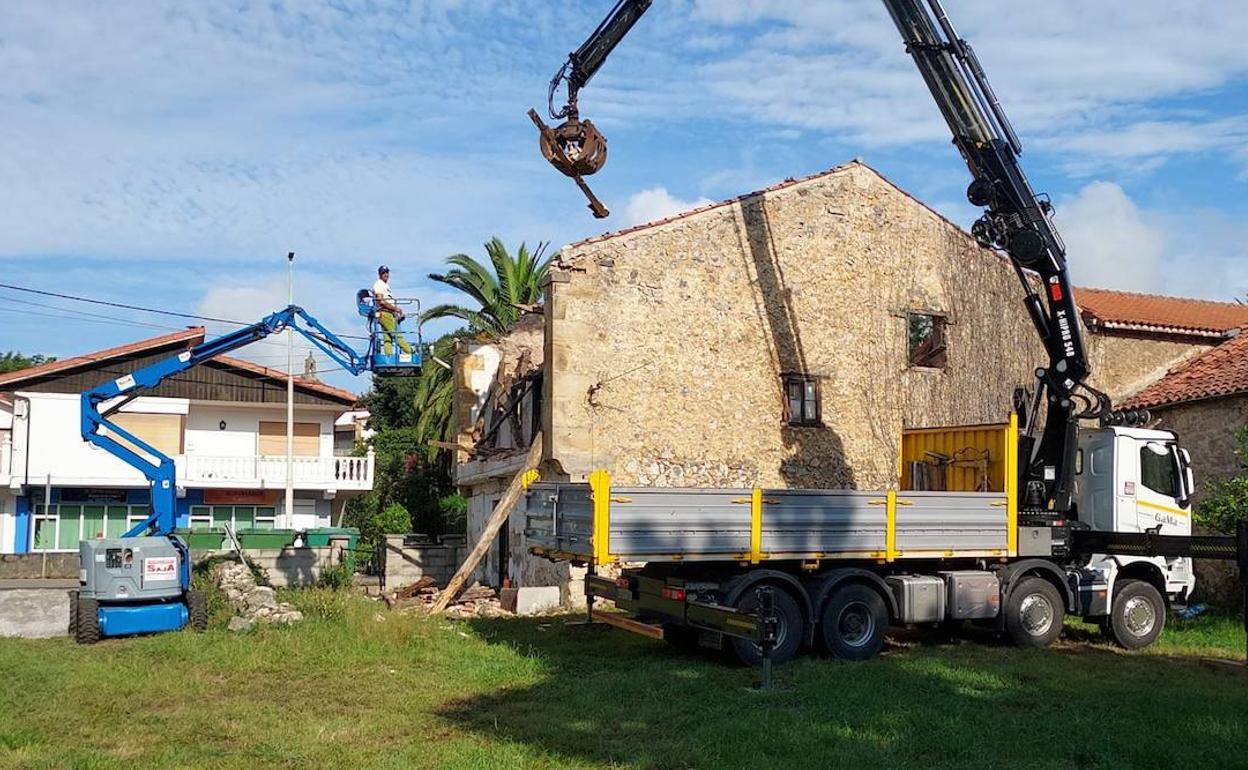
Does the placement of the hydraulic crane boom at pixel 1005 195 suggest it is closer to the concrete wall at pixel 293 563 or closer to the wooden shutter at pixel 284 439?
the concrete wall at pixel 293 563

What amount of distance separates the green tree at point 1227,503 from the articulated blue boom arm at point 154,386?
1367cm

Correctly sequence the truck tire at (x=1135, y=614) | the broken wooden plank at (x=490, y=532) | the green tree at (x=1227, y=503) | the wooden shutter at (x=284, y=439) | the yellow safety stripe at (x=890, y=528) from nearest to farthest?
1. the yellow safety stripe at (x=890, y=528)
2. the truck tire at (x=1135, y=614)
3. the green tree at (x=1227, y=503)
4. the broken wooden plank at (x=490, y=532)
5. the wooden shutter at (x=284, y=439)

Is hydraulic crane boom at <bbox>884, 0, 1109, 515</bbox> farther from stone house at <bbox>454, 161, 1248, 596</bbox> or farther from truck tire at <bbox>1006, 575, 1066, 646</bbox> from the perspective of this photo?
stone house at <bbox>454, 161, 1248, 596</bbox>

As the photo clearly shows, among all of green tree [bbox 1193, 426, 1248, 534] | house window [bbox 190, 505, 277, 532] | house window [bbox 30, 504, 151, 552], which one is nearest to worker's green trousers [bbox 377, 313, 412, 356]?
green tree [bbox 1193, 426, 1248, 534]

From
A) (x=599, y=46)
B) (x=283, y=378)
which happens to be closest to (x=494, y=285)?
(x=283, y=378)

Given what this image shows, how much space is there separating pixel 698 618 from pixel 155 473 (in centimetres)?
1014

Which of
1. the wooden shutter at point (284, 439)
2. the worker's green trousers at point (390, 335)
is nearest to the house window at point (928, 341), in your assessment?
the worker's green trousers at point (390, 335)

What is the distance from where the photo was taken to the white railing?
36.0 m

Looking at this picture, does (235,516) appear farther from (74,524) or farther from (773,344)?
(773,344)

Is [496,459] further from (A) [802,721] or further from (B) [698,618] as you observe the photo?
(A) [802,721]

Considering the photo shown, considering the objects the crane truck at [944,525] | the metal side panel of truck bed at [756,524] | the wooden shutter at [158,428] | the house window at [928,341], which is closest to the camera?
the metal side panel of truck bed at [756,524]

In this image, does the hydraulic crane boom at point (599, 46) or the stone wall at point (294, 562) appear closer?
the hydraulic crane boom at point (599, 46)

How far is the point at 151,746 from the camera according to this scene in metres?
9.14

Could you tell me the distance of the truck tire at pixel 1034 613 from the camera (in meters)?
13.8
